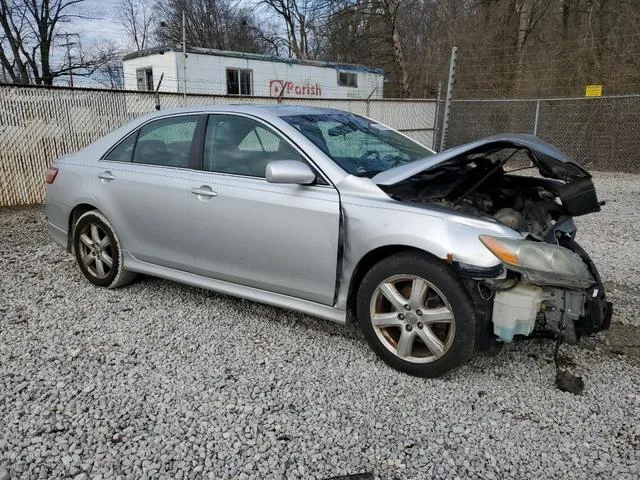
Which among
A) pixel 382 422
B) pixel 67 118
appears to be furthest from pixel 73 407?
pixel 67 118

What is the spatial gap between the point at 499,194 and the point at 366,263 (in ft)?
3.73

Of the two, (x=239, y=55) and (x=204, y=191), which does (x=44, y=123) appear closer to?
(x=204, y=191)

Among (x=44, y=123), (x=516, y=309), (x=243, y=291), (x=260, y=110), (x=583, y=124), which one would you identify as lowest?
(x=243, y=291)

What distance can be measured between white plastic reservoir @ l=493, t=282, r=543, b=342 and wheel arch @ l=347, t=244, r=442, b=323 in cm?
49

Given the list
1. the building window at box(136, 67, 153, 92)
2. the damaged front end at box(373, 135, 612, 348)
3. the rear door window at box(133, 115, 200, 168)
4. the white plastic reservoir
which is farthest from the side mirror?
the building window at box(136, 67, 153, 92)

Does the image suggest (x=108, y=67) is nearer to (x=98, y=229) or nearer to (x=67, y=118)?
(x=67, y=118)

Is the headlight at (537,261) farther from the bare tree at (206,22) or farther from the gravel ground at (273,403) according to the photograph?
the bare tree at (206,22)

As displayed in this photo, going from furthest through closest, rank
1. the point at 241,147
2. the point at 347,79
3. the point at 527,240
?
1. the point at 347,79
2. the point at 241,147
3. the point at 527,240

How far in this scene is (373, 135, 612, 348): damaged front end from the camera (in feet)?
8.55

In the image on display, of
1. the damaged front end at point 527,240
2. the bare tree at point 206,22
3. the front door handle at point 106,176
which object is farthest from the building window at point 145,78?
the bare tree at point 206,22

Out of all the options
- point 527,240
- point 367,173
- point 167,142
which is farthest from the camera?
point 167,142

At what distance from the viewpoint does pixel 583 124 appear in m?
12.5

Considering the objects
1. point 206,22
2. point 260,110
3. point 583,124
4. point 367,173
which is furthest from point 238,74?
point 206,22

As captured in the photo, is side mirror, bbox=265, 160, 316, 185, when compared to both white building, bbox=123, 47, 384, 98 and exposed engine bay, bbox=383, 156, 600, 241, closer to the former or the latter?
exposed engine bay, bbox=383, 156, 600, 241
